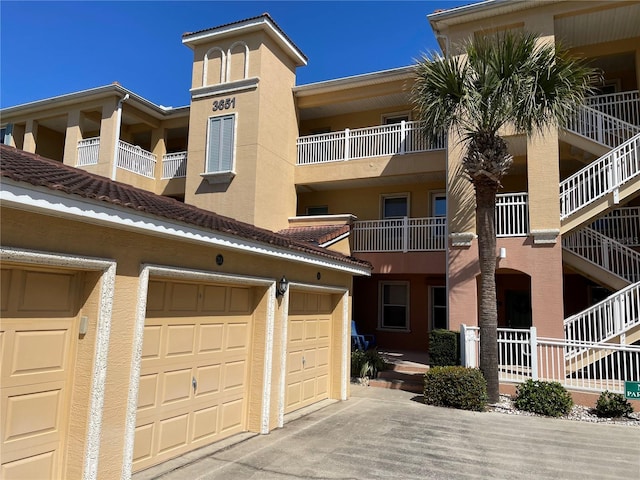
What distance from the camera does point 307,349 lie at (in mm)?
9484

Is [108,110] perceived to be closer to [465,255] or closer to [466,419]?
[465,255]

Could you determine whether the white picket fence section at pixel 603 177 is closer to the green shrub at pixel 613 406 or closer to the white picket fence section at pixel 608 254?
the white picket fence section at pixel 608 254

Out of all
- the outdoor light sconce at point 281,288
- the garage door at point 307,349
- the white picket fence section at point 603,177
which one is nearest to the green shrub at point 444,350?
the garage door at point 307,349

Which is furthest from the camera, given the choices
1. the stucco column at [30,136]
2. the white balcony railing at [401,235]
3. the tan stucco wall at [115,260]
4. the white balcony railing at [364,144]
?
the stucco column at [30,136]

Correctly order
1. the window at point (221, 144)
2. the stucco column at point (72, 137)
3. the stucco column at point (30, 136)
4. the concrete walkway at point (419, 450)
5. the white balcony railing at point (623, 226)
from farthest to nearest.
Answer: the stucco column at point (30, 136) < the stucco column at point (72, 137) < the window at point (221, 144) < the white balcony railing at point (623, 226) < the concrete walkway at point (419, 450)

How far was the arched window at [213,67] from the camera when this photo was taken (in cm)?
1619

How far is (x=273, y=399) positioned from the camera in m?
7.66

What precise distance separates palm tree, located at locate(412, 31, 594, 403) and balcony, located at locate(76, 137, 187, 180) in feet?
36.7

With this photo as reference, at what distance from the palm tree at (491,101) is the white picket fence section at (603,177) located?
8.17 feet

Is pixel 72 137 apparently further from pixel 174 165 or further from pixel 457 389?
pixel 457 389

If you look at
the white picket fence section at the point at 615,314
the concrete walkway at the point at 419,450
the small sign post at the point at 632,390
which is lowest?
the concrete walkway at the point at 419,450

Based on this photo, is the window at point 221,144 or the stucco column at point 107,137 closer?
the window at point 221,144

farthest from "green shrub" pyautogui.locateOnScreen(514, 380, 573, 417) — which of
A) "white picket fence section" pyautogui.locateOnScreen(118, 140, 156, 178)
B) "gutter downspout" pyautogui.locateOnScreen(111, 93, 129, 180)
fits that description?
"white picket fence section" pyautogui.locateOnScreen(118, 140, 156, 178)

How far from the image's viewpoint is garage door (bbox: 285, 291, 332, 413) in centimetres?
886
